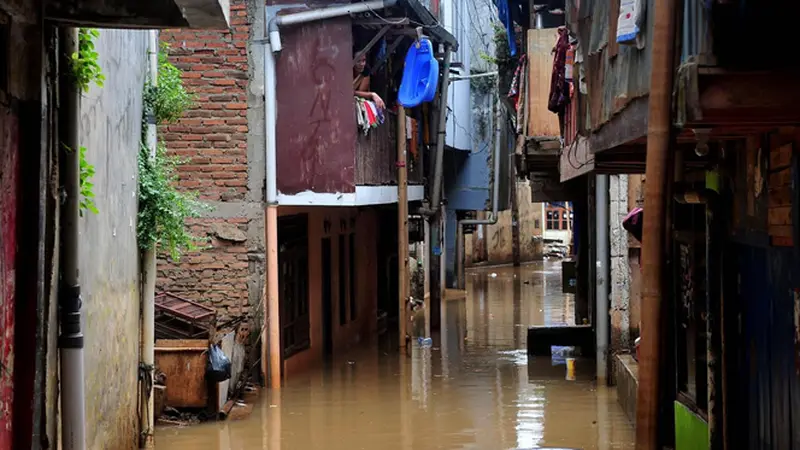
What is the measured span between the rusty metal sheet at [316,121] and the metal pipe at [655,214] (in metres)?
10.7

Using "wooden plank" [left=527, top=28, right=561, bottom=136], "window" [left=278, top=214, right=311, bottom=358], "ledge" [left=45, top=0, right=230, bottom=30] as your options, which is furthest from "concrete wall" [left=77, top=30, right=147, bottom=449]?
"wooden plank" [left=527, top=28, right=561, bottom=136]

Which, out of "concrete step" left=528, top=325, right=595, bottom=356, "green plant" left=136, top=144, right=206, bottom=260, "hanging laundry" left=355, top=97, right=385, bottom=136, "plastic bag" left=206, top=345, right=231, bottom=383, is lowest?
"concrete step" left=528, top=325, right=595, bottom=356

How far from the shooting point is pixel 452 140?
1061 inches

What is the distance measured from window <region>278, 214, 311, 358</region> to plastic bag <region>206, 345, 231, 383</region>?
369cm

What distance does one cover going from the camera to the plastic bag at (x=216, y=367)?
12445mm

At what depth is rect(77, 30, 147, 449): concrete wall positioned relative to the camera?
27.5ft

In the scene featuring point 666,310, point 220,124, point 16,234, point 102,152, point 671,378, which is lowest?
point 671,378

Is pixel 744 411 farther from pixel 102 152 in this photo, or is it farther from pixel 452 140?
pixel 452 140

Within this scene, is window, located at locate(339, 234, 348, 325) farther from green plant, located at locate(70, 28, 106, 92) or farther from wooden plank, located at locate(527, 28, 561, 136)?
green plant, located at locate(70, 28, 106, 92)

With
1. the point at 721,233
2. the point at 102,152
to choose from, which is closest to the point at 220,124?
the point at 102,152

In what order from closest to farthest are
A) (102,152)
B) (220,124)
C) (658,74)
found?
(658,74) → (102,152) → (220,124)

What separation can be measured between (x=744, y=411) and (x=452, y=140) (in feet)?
65.4

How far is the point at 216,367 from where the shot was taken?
1245 cm

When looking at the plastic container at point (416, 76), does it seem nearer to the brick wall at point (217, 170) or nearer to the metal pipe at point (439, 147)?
the metal pipe at point (439, 147)
